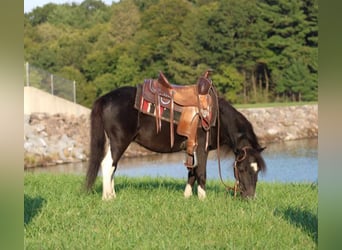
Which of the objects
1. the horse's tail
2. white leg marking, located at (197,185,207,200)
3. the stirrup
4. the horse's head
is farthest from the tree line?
the horse's head

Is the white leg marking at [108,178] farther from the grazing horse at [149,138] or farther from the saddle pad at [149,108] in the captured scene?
the saddle pad at [149,108]

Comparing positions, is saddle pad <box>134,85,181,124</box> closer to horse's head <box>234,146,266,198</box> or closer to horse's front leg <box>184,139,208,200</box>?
horse's front leg <box>184,139,208,200</box>

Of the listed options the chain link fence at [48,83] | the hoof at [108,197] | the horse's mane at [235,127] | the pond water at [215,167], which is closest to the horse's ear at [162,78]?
the horse's mane at [235,127]

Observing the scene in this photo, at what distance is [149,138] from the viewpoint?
6.74 meters

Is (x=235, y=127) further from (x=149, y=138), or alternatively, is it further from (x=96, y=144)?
(x=96, y=144)

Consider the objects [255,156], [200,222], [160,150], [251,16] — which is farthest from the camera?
[251,16]

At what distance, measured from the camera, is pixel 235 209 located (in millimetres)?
5535

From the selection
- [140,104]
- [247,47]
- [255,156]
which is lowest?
[255,156]

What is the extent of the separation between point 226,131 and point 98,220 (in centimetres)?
236

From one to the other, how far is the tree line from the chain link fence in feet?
25.3

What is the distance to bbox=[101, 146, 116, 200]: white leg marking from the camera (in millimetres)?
6289

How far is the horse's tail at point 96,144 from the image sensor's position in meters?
6.51

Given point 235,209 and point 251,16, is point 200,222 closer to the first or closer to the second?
point 235,209
